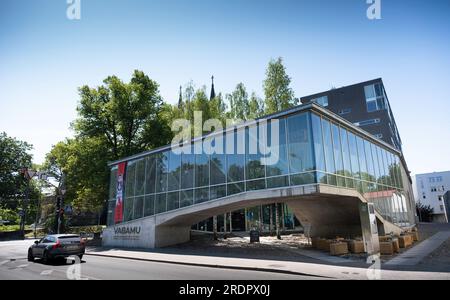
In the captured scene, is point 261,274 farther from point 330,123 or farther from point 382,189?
point 382,189

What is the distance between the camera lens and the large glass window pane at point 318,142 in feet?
53.3

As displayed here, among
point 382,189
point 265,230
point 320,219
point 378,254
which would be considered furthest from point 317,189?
point 265,230

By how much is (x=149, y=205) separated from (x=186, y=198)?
431 cm

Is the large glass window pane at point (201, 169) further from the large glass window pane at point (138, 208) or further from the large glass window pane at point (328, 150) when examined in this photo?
the large glass window pane at point (328, 150)

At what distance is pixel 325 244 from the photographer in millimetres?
18703

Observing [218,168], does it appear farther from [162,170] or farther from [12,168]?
[12,168]

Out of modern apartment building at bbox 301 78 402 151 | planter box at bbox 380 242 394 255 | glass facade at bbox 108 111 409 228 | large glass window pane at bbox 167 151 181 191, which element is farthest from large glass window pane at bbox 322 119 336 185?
modern apartment building at bbox 301 78 402 151

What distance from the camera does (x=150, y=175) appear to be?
82.3ft

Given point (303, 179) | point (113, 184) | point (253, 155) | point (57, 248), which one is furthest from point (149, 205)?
point (303, 179)

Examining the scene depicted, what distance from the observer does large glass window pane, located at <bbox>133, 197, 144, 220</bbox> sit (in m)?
24.8

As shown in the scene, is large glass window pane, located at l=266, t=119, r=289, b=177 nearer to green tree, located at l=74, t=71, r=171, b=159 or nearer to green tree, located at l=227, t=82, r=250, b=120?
green tree, located at l=227, t=82, r=250, b=120

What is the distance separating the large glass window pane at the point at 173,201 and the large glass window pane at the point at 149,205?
1866mm

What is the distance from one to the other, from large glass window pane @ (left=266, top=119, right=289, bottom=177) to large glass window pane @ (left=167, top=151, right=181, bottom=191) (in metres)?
8.15

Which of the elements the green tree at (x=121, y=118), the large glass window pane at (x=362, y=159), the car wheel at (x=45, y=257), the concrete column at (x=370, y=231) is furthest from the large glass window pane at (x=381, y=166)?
the car wheel at (x=45, y=257)
